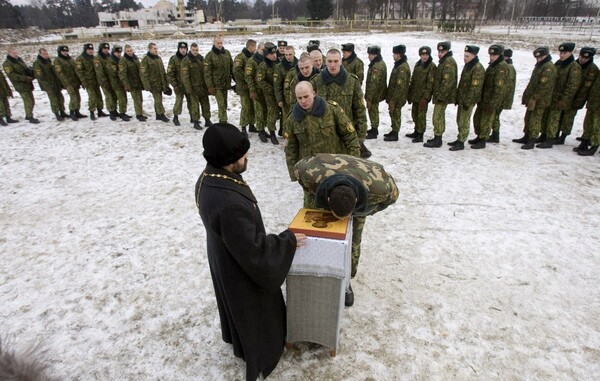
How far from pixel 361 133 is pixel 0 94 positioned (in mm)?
9198

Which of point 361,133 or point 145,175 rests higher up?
point 361,133

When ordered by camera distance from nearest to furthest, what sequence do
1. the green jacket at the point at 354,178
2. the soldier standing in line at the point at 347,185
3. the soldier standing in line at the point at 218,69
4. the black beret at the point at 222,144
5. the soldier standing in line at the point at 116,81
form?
1. the black beret at the point at 222,144
2. the soldier standing in line at the point at 347,185
3. the green jacket at the point at 354,178
4. the soldier standing in line at the point at 218,69
5. the soldier standing in line at the point at 116,81

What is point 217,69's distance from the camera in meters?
7.66

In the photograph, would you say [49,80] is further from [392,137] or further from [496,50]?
[496,50]

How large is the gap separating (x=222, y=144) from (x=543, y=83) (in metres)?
6.47

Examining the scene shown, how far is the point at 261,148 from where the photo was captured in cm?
701

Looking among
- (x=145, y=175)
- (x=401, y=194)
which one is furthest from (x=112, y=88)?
(x=401, y=194)

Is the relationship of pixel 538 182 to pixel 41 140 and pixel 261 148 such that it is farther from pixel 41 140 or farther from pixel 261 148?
pixel 41 140

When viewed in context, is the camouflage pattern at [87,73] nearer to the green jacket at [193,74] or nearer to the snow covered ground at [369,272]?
the green jacket at [193,74]

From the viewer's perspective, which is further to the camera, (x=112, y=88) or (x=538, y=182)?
(x=112, y=88)

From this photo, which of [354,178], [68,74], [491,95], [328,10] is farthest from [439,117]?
[328,10]

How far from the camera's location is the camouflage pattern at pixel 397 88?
22.2ft

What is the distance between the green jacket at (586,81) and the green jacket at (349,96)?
4.14 metres

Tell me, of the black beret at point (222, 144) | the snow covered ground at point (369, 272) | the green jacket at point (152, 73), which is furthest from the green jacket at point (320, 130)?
the green jacket at point (152, 73)
